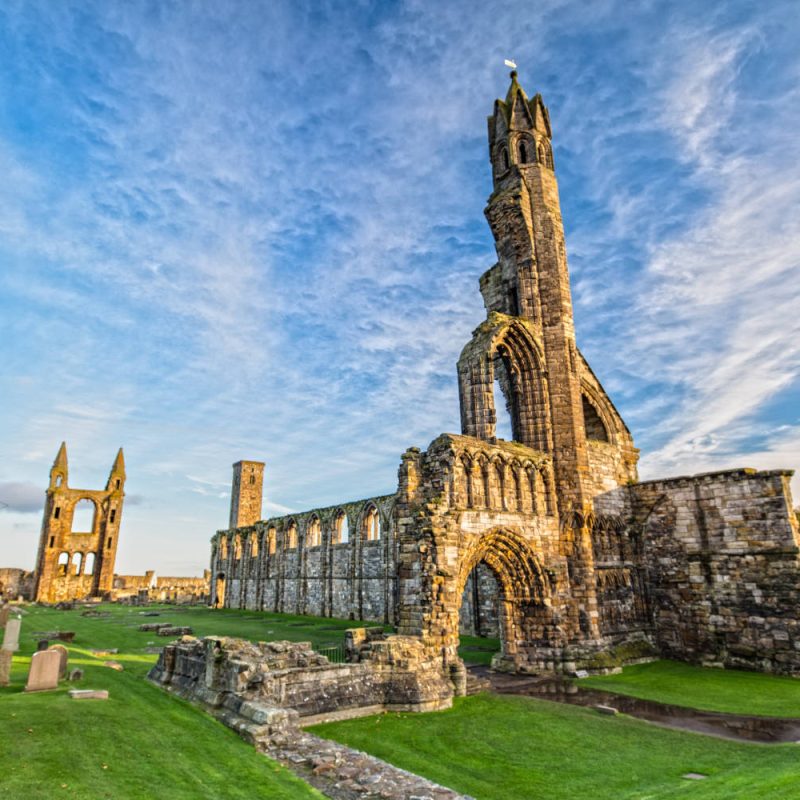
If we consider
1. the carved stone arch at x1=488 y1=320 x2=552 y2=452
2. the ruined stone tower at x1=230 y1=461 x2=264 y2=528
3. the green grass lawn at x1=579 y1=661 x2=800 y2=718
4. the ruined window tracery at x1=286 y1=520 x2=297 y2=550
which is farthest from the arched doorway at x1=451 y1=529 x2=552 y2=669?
the ruined stone tower at x1=230 y1=461 x2=264 y2=528

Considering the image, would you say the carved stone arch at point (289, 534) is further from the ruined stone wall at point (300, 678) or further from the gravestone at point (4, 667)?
the gravestone at point (4, 667)

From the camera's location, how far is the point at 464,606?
26.7 metres

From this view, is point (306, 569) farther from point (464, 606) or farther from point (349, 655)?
point (349, 655)

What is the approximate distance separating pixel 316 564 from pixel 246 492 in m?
25.6

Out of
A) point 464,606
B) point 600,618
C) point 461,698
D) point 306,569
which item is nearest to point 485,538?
point 461,698

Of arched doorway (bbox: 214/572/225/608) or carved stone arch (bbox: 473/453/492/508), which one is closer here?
carved stone arch (bbox: 473/453/492/508)

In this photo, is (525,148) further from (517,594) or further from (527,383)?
(517,594)

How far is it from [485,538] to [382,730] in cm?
687

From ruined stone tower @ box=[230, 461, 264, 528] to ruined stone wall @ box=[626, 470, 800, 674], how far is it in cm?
5020

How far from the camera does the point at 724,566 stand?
Result: 62.5 ft

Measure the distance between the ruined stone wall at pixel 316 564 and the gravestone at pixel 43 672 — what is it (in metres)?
21.7

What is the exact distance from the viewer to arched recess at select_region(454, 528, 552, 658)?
17.3m

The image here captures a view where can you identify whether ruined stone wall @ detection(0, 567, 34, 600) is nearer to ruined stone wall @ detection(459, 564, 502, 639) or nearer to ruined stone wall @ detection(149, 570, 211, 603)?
ruined stone wall @ detection(149, 570, 211, 603)

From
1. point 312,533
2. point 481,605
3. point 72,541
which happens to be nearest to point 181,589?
point 72,541
